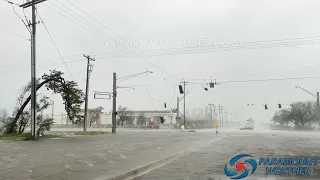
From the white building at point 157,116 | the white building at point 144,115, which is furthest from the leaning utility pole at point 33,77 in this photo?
the white building at point 157,116

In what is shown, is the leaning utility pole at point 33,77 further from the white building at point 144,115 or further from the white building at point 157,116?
the white building at point 157,116

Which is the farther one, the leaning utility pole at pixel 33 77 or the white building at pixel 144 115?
the white building at pixel 144 115

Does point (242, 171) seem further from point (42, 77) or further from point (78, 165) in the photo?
point (42, 77)

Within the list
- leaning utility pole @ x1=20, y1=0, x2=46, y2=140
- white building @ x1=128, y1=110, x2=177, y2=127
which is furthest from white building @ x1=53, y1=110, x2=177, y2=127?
leaning utility pole @ x1=20, y1=0, x2=46, y2=140

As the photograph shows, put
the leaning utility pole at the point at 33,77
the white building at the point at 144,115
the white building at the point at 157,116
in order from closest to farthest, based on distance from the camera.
A: the leaning utility pole at the point at 33,77
the white building at the point at 144,115
the white building at the point at 157,116

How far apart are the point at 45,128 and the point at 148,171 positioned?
84.8 ft

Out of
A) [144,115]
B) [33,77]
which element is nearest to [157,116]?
[144,115]

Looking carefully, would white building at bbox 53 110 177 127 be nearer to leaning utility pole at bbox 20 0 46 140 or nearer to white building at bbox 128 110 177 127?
white building at bbox 128 110 177 127

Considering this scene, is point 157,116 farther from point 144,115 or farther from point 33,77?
point 33,77

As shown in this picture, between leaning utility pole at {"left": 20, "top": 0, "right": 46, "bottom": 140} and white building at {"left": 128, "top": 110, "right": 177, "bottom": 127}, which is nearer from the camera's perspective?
leaning utility pole at {"left": 20, "top": 0, "right": 46, "bottom": 140}

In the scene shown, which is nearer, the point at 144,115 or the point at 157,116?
the point at 157,116

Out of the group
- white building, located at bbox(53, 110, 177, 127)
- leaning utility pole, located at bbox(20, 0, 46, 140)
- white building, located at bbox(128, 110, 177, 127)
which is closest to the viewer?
leaning utility pole, located at bbox(20, 0, 46, 140)

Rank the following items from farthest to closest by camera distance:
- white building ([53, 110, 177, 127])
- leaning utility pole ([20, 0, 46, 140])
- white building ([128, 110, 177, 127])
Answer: white building ([128, 110, 177, 127])
white building ([53, 110, 177, 127])
leaning utility pole ([20, 0, 46, 140])

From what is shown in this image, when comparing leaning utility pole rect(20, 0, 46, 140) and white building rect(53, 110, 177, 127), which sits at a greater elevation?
leaning utility pole rect(20, 0, 46, 140)
